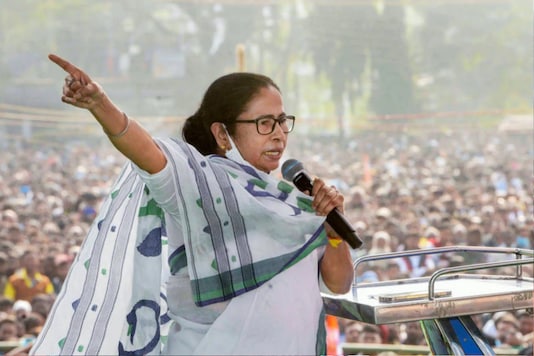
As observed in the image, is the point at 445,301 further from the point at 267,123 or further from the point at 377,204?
the point at 377,204

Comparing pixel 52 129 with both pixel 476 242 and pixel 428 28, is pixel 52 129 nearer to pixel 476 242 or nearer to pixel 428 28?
pixel 428 28

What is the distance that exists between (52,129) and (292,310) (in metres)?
14.5

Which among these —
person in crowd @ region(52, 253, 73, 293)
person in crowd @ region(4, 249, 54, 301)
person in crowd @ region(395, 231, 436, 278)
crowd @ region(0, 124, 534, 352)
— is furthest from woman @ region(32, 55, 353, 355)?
person in crowd @ region(52, 253, 73, 293)

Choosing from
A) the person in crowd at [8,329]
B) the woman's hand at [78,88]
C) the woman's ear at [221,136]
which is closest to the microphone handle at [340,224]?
the woman's ear at [221,136]

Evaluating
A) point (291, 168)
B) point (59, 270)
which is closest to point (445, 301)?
point (291, 168)

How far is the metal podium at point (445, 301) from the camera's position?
149 cm

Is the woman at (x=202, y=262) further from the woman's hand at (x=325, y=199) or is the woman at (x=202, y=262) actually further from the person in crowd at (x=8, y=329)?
the person in crowd at (x=8, y=329)

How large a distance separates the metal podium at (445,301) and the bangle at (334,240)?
0.11 m

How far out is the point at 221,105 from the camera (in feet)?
4.87

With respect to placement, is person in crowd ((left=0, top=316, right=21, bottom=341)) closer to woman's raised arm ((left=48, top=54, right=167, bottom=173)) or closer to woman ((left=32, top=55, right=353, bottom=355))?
woman ((left=32, top=55, right=353, bottom=355))

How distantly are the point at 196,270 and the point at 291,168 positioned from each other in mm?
227

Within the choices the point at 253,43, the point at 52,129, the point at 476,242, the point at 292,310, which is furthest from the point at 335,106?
the point at 292,310

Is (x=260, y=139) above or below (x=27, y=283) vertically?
above

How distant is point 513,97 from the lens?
51.1 feet
